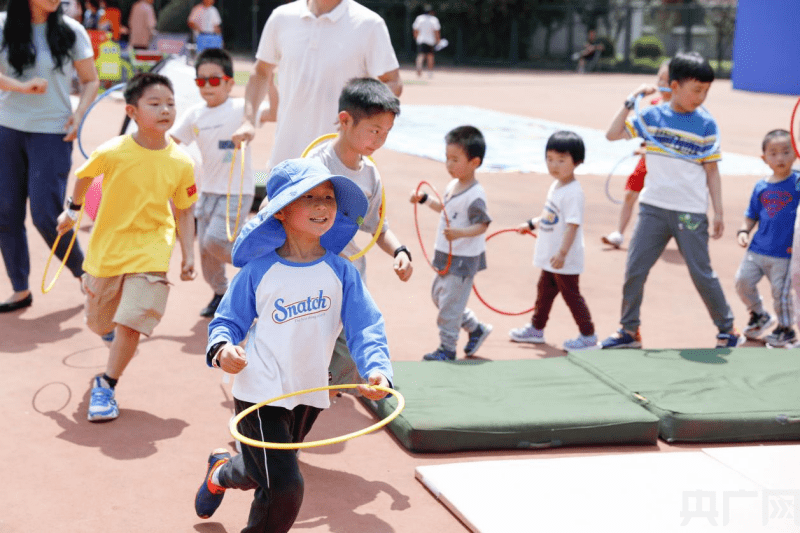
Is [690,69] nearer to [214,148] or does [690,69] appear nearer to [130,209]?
[214,148]

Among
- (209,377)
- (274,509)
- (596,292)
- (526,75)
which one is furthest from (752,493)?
(526,75)

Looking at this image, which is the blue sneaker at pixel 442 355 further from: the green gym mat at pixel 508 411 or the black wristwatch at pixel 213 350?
the black wristwatch at pixel 213 350

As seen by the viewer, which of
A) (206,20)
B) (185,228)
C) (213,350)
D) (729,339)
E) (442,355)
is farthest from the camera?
(206,20)

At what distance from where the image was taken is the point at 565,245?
6332 millimetres

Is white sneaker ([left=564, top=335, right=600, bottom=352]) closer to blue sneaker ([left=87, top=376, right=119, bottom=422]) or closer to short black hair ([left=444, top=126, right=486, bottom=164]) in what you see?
short black hair ([left=444, top=126, right=486, bottom=164])

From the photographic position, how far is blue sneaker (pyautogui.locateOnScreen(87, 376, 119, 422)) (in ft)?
16.4

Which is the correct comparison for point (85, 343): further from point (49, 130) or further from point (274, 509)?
point (274, 509)

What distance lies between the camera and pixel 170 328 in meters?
6.75

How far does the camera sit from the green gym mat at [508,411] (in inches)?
189

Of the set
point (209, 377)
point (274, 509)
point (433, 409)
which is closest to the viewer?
point (274, 509)

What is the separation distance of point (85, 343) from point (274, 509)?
3279mm

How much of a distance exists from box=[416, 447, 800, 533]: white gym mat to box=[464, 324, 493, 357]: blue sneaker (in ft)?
5.74

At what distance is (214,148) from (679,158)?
10.5ft

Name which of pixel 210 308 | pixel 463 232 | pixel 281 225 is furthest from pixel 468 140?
pixel 281 225
